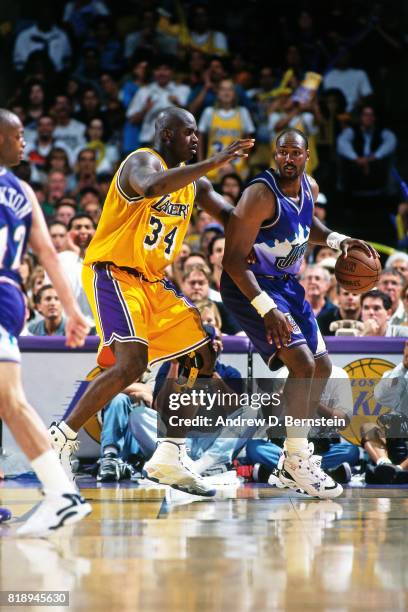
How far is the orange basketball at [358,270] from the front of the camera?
5.99m

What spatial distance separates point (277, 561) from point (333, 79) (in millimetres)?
10161

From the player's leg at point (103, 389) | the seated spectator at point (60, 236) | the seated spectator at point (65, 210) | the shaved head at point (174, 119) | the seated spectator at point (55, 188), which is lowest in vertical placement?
the player's leg at point (103, 389)

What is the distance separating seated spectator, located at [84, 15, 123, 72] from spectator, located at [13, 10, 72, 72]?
34cm

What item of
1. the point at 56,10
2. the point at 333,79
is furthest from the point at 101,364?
the point at 56,10

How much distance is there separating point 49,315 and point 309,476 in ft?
9.33

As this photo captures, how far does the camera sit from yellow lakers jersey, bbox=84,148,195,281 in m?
5.47

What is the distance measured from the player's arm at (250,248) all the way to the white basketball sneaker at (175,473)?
839mm

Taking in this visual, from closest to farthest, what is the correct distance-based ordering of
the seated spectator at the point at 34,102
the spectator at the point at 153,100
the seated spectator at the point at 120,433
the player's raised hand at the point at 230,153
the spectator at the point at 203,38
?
the player's raised hand at the point at 230,153 → the seated spectator at the point at 120,433 → the spectator at the point at 153,100 → the seated spectator at the point at 34,102 → the spectator at the point at 203,38

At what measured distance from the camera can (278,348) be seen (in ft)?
18.6

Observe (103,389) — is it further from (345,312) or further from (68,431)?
(345,312)

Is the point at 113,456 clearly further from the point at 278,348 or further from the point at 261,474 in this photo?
the point at 278,348

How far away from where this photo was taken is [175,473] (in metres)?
5.70

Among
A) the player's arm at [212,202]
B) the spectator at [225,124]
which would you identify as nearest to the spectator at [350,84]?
the spectator at [225,124]

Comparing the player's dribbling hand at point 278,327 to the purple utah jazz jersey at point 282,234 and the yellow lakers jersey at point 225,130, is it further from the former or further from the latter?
the yellow lakers jersey at point 225,130
